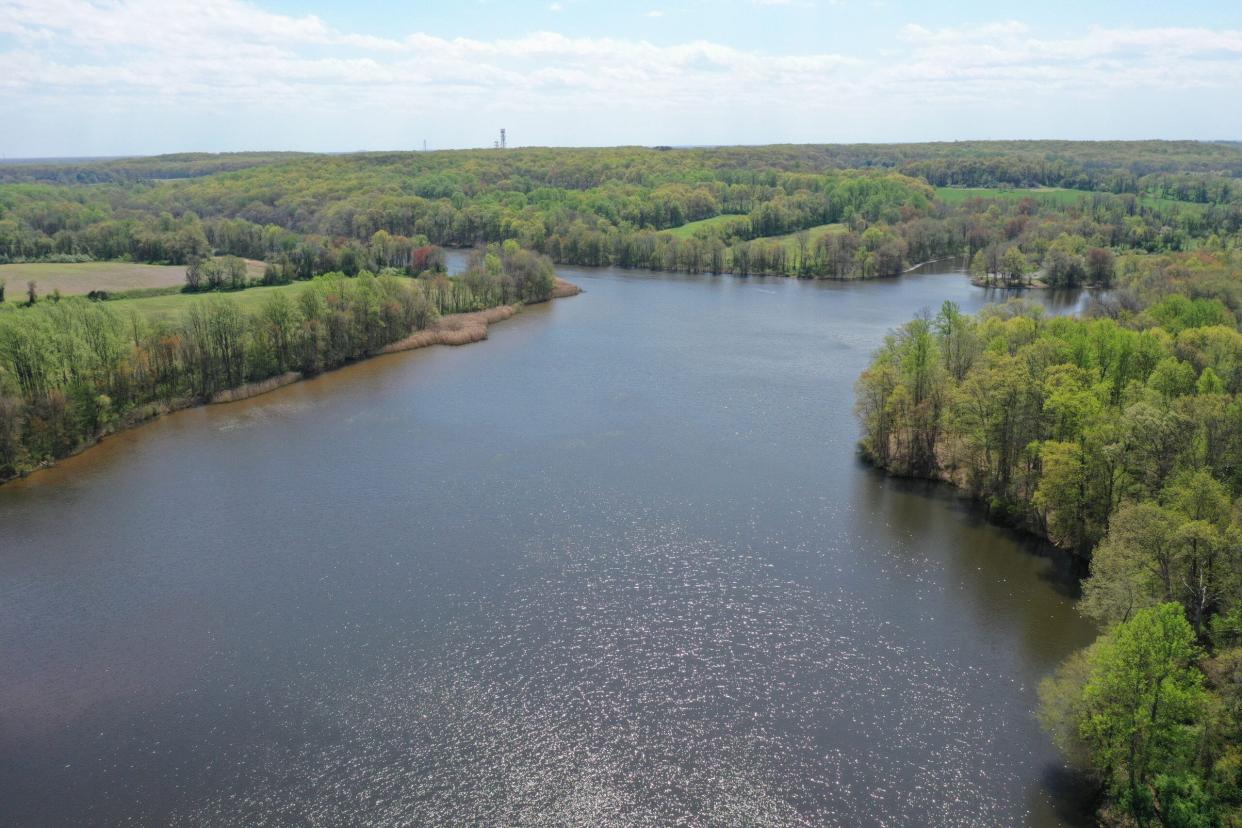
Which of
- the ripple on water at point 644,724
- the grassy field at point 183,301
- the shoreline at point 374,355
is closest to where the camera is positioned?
the ripple on water at point 644,724

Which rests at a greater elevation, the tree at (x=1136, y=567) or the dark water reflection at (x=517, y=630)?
the tree at (x=1136, y=567)

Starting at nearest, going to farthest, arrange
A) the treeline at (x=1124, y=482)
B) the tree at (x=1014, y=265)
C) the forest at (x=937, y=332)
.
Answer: the treeline at (x=1124, y=482)
the forest at (x=937, y=332)
the tree at (x=1014, y=265)

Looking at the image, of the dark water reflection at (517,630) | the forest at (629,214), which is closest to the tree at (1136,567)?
the dark water reflection at (517,630)

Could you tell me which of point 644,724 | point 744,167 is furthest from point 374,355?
point 744,167

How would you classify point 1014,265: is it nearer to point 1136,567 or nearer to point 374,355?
point 374,355

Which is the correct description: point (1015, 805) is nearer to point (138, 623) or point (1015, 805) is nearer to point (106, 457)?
point (138, 623)

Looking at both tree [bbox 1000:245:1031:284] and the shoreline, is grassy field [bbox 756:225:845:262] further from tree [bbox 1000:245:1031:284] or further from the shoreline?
the shoreline

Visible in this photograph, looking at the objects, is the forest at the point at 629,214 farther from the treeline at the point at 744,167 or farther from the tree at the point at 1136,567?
the tree at the point at 1136,567

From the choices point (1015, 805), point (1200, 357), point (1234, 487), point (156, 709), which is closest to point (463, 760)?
point (156, 709)
